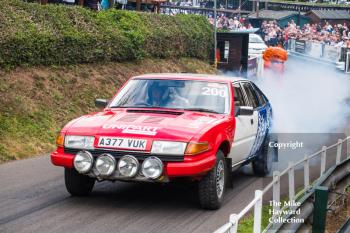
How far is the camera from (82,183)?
8484 mm

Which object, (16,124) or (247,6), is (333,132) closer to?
(16,124)

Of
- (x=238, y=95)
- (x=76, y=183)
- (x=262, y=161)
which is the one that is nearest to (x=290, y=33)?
(x=262, y=161)

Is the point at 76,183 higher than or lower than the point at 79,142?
lower

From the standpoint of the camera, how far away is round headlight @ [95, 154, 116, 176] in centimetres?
765

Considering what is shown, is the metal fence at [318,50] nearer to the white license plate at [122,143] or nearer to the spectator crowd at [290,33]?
the spectator crowd at [290,33]

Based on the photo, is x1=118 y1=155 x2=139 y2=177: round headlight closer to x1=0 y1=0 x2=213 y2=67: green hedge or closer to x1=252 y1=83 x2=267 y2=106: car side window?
x1=252 y1=83 x2=267 y2=106: car side window

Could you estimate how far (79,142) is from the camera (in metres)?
7.94

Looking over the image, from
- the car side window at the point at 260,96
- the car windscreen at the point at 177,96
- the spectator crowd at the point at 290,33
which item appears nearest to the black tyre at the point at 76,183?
the car windscreen at the point at 177,96

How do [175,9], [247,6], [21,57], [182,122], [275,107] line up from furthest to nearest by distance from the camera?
[247,6], [175,9], [275,107], [21,57], [182,122]

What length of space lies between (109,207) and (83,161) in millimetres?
750

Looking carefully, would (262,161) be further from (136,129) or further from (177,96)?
(136,129)

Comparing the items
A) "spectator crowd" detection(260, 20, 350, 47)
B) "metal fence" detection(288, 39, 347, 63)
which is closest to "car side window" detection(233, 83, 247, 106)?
"metal fence" detection(288, 39, 347, 63)

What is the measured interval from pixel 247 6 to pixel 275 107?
3302 cm

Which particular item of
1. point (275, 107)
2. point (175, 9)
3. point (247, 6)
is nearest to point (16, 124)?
point (275, 107)
